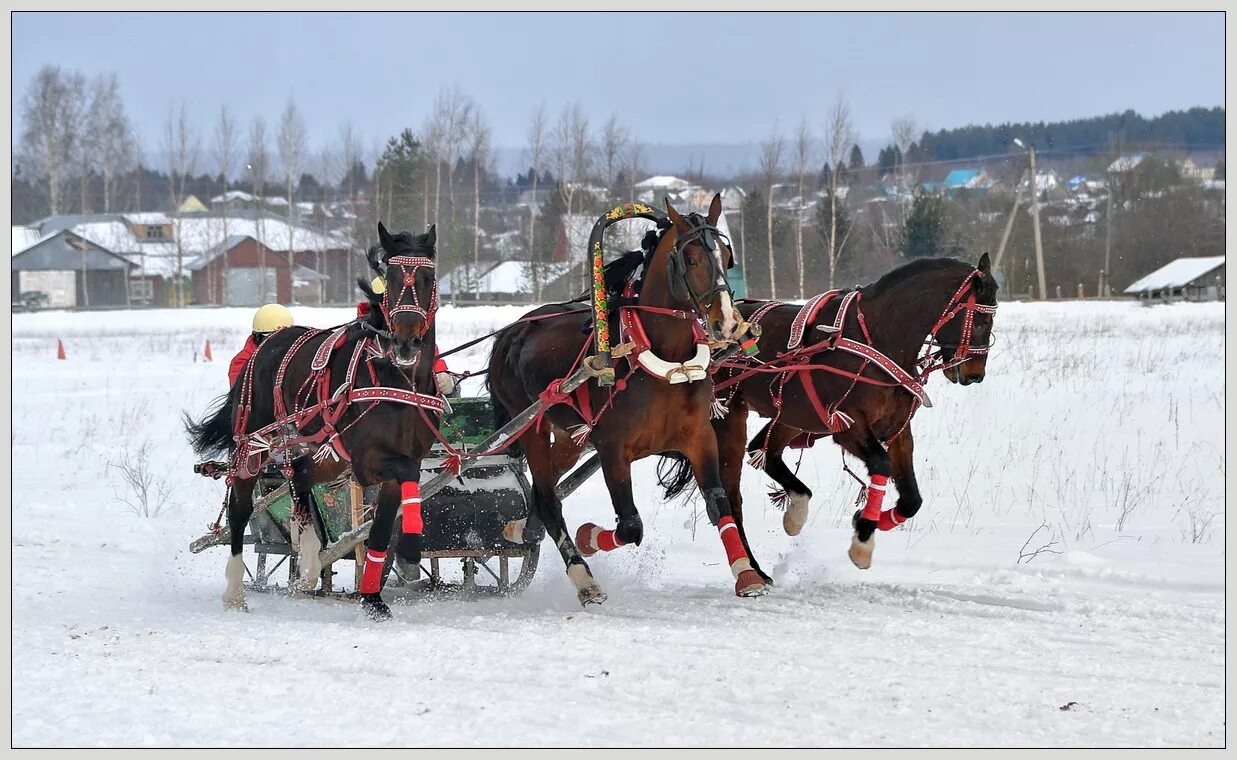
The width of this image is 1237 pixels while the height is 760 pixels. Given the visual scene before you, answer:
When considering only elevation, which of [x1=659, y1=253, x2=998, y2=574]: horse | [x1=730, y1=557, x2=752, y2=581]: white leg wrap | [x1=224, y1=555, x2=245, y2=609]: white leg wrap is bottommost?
[x1=224, y1=555, x2=245, y2=609]: white leg wrap

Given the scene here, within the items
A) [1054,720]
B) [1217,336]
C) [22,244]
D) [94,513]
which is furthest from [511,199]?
[1054,720]

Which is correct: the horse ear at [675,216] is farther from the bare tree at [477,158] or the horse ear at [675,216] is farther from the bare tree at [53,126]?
the bare tree at [53,126]

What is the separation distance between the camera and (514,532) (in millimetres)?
8172

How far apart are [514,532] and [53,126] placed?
5323 cm

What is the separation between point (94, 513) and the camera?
1177 centimetres

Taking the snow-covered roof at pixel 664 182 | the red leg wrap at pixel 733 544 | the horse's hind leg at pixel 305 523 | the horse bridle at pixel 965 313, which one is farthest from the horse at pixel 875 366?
the snow-covered roof at pixel 664 182

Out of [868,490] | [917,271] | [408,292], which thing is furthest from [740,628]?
[917,271]

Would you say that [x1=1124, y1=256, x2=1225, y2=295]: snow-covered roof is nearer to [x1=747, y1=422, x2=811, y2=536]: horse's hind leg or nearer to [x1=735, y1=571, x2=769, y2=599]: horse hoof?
[x1=747, y1=422, x2=811, y2=536]: horse's hind leg

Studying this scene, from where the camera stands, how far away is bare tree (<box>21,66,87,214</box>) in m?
53.3

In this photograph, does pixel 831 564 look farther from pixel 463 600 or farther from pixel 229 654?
pixel 229 654

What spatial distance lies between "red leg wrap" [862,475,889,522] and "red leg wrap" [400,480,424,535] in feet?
8.77

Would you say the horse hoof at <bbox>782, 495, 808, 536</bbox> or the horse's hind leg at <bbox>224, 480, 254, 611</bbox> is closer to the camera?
the horse's hind leg at <bbox>224, 480, 254, 611</bbox>

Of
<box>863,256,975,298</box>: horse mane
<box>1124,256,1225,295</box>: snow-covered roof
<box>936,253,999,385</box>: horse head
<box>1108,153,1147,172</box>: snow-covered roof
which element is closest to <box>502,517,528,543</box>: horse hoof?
<box>863,256,975,298</box>: horse mane

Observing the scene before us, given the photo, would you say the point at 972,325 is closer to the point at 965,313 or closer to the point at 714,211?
the point at 965,313
